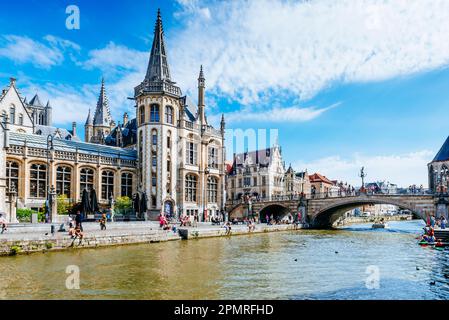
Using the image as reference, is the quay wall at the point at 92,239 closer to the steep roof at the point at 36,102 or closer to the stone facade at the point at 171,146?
the stone facade at the point at 171,146

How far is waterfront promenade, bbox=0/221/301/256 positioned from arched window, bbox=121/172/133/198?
51.4ft

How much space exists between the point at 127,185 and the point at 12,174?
1443 cm

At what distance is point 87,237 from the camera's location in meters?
26.8

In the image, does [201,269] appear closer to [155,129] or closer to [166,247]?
[166,247]

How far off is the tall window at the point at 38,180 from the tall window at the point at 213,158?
23.8 m

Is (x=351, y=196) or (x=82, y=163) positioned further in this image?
(x=351, y=196)

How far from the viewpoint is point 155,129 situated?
5150 cm

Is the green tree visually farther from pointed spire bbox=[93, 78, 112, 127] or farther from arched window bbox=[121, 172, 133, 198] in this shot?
pointed spire bbox=[93, 78, 112, 127]

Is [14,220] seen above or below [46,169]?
below

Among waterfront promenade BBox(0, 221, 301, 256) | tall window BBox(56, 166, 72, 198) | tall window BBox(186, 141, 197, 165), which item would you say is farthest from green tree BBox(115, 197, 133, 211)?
tall window BBox(186, 141, 197, 165)

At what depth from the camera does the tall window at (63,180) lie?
45375 mm
